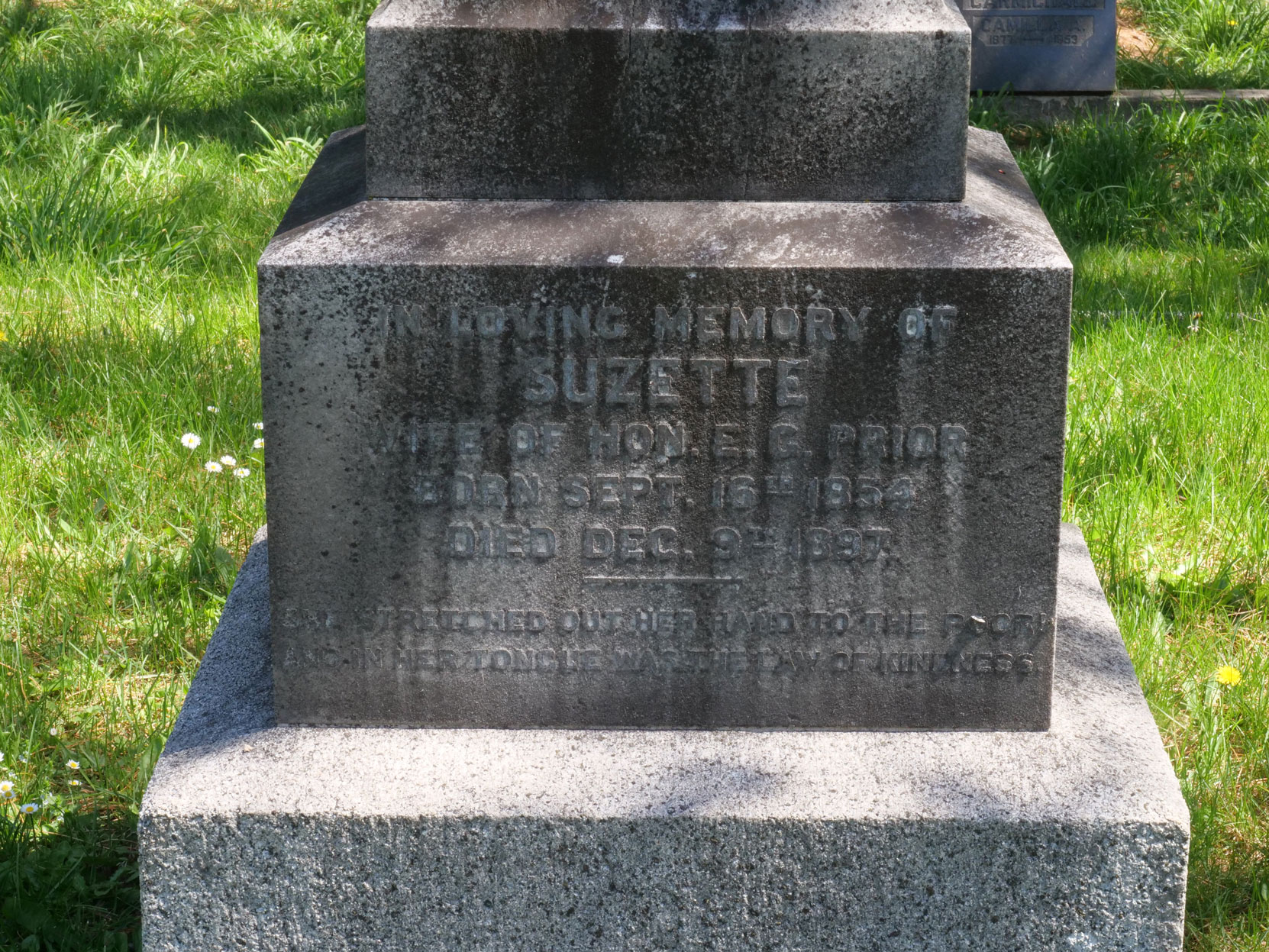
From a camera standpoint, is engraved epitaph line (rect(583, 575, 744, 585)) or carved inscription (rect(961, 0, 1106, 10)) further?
carved inscription (rect(961, 0, 1106, 10))

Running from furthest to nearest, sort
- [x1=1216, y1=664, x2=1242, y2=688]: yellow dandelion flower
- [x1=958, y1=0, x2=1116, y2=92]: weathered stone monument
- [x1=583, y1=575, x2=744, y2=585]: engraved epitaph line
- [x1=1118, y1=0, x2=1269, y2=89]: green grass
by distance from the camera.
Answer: [x1=1118, y1=0, x2=1269, y2=89]: green grass < [x1=958, y1=0, x2=1116, y2=92]: weathered stone monument < [x1=1216, y1=664, x2=1242, y2=688]: yellow dandelion flower < [x1=583, y1=575, x2=744, y2=585]: engraved epitaph line

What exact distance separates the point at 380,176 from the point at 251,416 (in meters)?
1.89

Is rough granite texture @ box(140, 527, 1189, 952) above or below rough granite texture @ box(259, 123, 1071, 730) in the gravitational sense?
below

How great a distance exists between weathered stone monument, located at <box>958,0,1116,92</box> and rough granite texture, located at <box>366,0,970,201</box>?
466cm

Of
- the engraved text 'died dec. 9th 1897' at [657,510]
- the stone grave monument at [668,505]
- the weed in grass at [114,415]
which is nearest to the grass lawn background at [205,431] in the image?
the weed in grass at [114,415]

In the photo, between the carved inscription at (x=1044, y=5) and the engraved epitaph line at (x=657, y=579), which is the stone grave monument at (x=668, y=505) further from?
the carved inscription at (x=1044, y=5)

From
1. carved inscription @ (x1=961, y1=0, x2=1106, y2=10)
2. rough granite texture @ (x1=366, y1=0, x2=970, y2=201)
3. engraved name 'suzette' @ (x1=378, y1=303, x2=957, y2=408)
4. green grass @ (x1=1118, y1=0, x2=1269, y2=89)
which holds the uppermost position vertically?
rough granite texture @ (x1=366, y1=0, x2=970, y2=201)

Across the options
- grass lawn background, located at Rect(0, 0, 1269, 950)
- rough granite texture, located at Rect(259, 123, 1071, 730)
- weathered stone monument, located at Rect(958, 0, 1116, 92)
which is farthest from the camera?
weathered stone monument, located at Rect(958, 0, 1116, 92)

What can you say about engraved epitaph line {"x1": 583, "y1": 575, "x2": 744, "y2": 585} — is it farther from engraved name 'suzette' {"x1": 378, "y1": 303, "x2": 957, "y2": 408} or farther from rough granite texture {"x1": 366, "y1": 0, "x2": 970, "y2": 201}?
rough granite texture {"x1": 366, "y1": 0, "x2": 970, "y2": 201}

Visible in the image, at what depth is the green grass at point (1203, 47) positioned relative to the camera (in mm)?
6535

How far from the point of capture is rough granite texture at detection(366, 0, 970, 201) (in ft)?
5.99

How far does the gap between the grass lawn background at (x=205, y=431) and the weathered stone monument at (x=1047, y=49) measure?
39 cm

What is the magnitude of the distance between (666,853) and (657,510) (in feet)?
1.43

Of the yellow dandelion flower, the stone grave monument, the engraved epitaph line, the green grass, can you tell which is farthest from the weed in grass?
the green grass
